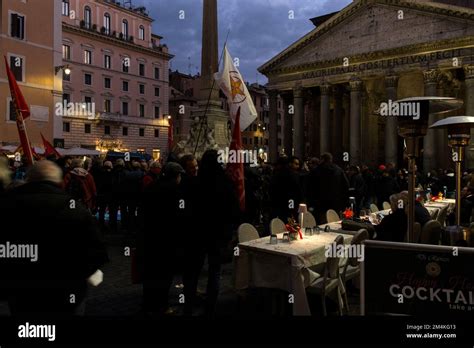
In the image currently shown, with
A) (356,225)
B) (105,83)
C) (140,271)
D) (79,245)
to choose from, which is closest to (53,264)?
(79,245)

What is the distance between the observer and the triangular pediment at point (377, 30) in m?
25.9

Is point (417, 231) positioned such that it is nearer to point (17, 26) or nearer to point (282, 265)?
point (282, 265)

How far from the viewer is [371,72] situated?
29.0 m

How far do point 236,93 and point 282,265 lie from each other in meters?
6.10

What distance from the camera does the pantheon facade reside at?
25938 mm

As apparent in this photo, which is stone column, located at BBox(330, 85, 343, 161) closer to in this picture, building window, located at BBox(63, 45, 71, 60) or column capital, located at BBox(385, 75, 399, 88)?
column capital, located at BBox(385, 75, 399, 88)

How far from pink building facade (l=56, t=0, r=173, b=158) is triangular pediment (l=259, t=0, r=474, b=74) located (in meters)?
18.5

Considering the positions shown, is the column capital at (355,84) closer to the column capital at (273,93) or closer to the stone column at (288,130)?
the stone column at (288,130)

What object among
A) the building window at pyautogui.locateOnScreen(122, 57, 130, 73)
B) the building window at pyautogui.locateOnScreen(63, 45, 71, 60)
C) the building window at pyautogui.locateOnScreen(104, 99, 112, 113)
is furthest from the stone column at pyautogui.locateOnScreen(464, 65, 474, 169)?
the building window at pyautogui.locateOnScreen(63, 45, 71, 60)

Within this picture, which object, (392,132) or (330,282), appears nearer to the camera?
(330,282)

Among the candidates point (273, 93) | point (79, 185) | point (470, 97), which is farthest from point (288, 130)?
point (79, 185)

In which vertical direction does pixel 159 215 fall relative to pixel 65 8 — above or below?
below

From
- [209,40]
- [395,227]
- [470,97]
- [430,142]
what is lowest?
[395,227]

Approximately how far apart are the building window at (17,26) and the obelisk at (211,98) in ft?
48.3
